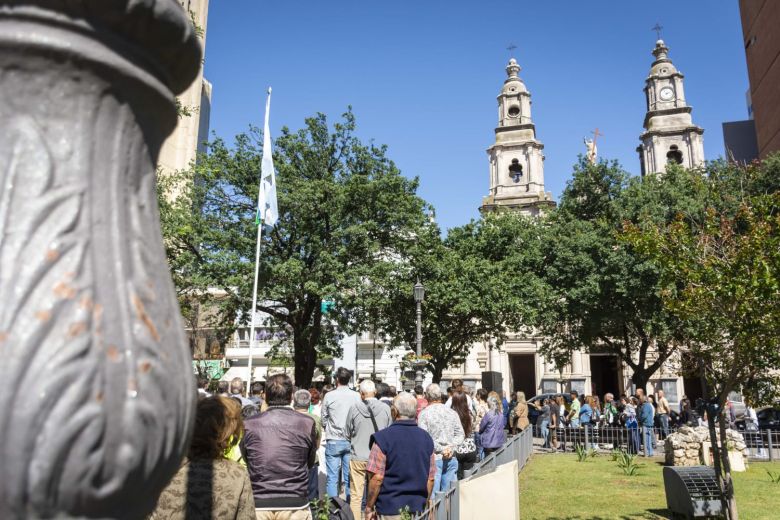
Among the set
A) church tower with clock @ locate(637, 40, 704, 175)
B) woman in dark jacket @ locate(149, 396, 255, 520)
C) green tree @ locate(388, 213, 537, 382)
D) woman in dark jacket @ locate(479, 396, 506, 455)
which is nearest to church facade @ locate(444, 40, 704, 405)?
church tower with clock @ locate(637, 40, 704, 175)

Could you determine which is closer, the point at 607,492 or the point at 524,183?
the point at 607,492

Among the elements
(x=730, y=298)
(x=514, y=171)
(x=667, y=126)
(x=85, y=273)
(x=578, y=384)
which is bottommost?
(x=578, y=384)

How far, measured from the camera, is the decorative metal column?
3.06 feet

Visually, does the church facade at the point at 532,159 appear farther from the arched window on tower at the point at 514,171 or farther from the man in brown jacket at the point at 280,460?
the man in brown jacket at the point at 280,460

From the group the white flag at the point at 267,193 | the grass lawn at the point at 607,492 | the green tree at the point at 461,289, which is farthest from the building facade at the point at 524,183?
the grass lawn at the point at 607,492

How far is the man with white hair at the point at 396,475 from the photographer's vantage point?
4953mm

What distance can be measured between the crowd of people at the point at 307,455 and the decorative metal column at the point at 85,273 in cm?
164

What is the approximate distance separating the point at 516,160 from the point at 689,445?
38344 mm

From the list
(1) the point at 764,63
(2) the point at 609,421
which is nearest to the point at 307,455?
(2) the point at 609,421

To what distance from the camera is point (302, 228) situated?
21.9 meters

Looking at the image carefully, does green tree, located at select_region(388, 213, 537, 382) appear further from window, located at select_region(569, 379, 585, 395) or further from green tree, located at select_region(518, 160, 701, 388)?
window, located at select_region(569, 379, 585, 395)

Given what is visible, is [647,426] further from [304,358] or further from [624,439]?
[304,358]

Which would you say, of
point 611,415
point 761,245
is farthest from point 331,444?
point 611,415

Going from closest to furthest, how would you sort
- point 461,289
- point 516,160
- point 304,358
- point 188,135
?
point 304,358
point 461,289
point 188,135
point 516,160
